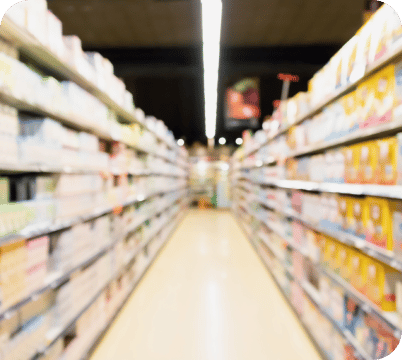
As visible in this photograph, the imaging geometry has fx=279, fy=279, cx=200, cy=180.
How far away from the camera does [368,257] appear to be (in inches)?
67.6

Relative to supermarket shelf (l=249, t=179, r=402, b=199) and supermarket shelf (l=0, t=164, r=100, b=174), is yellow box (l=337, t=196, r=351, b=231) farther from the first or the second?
supermarket shelf (l=0, t=164, r=100, b=174)

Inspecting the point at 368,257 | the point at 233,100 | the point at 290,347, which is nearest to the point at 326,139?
the point at 368,257

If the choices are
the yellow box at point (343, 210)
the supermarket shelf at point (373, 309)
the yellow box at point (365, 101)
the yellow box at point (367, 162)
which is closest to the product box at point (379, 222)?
the yellow box at point (367, 162)

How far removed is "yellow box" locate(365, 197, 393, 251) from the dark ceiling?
3.55 m

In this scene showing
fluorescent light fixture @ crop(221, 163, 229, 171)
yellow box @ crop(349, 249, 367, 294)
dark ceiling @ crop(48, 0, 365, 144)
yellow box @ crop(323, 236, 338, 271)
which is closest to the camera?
yellow box @ crop(349, 249, 367, 294)

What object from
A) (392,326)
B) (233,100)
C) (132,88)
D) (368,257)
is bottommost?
(392,326)

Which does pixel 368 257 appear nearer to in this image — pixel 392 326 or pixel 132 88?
pixel 392 326

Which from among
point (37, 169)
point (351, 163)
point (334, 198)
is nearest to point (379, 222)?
point (351, 163)

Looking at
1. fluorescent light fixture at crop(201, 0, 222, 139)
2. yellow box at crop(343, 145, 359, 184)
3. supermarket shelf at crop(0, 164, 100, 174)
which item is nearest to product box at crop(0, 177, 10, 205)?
supermarket shelf at crop(0, 164, 100, 174)

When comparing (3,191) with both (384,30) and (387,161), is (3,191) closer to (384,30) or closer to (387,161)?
(387,161)

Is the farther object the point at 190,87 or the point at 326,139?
the point at 190,87

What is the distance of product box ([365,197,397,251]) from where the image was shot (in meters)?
1.50

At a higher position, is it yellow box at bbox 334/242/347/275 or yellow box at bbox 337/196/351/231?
yellow box at bbox 337/196/351/231

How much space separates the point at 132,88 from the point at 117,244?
5.34 m
